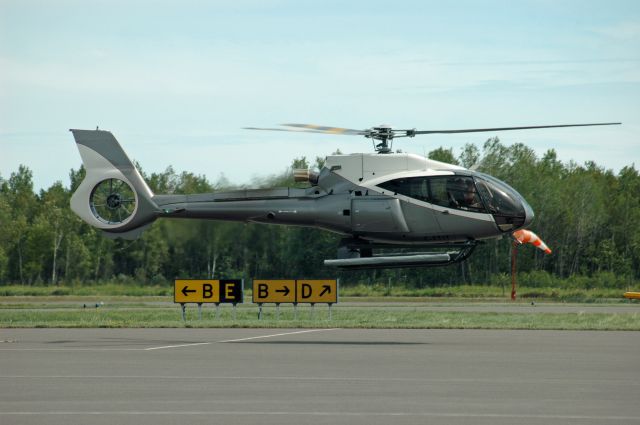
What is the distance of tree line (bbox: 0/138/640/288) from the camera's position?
55.0 metres

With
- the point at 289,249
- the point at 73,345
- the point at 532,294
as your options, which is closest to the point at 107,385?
the point at 73,345

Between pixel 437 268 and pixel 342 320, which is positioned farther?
pixel 437 268

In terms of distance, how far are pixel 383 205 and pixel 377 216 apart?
1.03 feet

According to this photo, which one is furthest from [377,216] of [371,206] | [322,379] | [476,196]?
[322,379]

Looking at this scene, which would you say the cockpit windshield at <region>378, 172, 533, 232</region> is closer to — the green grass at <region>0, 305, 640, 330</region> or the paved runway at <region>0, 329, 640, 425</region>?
the paved runway at <region>0, 329, 640, 425</region>

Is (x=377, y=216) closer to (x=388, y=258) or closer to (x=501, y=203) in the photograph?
(x=388, y=258)

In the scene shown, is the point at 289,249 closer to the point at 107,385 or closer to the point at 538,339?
the point at 538,339

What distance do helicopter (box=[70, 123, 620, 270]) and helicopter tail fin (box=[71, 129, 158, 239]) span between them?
0.12 m

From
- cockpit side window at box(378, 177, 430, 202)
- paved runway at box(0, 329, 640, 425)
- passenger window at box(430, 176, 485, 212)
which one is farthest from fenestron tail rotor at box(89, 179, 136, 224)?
passenger window at box(430, 176, 485, 212)

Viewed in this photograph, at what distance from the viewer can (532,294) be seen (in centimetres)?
5594

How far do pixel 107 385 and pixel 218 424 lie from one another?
173 inches

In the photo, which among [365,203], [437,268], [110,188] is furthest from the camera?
[437,268]

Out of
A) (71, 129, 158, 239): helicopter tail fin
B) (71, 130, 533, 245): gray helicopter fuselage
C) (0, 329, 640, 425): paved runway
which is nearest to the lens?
(0, 329, 640, 425): paved runway

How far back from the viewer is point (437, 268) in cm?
6812
